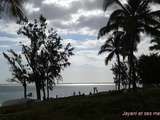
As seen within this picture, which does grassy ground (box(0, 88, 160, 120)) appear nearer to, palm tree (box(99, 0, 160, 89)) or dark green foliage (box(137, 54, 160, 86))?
palm tree (box(99, 0, 160, 89))

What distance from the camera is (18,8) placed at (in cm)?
1973

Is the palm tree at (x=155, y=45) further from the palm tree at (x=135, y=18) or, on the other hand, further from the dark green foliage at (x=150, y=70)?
the palm tree at (x=135, y=18)

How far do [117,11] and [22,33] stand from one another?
22.7 meters

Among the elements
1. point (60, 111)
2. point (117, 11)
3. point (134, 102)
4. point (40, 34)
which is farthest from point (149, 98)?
point (40, 34)

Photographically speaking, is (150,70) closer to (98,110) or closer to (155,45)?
(155,45)

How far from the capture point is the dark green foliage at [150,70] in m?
60.5

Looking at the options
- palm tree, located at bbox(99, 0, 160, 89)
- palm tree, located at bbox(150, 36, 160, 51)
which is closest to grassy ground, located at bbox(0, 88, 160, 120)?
palm tree, located at bbox(99, 0, 160, 89)

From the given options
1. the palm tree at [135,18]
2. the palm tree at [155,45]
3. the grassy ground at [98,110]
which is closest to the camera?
the grassy ground at [98,110]

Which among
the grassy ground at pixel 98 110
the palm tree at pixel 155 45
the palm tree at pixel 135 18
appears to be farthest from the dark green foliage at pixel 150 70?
the grassy ground at pixel 98 110

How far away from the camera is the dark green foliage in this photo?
60.5m

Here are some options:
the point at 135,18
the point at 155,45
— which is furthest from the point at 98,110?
the point at 155,45

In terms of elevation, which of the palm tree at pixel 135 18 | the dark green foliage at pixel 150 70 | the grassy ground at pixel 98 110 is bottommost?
the grassy ground at pixel 98 110

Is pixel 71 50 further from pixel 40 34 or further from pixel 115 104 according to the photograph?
pixel 115 104

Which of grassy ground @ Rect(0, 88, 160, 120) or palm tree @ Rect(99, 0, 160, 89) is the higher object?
palm tree @ Rect(99, 0, 160, 89)
